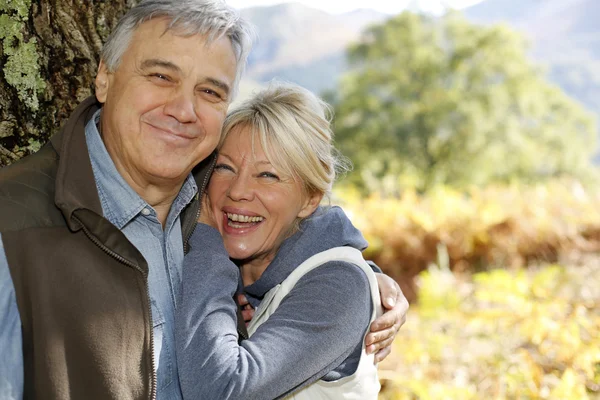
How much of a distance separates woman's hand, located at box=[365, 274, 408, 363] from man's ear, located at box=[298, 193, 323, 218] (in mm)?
379

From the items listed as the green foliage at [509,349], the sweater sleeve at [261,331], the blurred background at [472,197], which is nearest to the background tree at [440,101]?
the blurred background at [472,197]

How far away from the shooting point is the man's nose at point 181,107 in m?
1.92

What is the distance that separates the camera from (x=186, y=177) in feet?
6.98

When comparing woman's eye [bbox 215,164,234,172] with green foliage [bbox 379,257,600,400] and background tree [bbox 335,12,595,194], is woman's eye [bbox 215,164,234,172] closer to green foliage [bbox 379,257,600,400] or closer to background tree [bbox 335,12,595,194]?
green foliage [bbox 379,257,600,400]

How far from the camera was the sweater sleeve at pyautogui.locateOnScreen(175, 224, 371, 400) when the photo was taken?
1.79 metres

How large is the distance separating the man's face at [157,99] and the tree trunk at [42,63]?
0.34 m

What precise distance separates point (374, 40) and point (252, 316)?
3200 centimetres

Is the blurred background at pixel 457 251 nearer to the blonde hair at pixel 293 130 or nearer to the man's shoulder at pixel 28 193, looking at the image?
the blonde hair at pixel 293 130

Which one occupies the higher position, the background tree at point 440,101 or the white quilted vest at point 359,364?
the white quilted vest at point 359,364

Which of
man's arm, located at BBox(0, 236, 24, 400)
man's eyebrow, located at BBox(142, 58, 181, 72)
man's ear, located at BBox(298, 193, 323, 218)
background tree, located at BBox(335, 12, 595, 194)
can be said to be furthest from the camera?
background tree, located at BBox(335, 12, 595, 194)

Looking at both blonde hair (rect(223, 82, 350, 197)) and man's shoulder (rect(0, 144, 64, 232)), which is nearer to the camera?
man's shoulder (rect(0, 144, 64, 232))

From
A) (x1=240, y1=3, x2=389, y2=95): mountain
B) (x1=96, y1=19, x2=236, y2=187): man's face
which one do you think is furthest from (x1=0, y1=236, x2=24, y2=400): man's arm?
(x1=240, y1=3, x2=389, y2=95): mountain

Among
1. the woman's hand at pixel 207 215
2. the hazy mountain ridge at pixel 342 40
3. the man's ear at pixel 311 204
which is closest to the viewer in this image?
the woman's hand at pixel 207 215

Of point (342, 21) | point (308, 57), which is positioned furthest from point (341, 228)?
point (342, 21)
